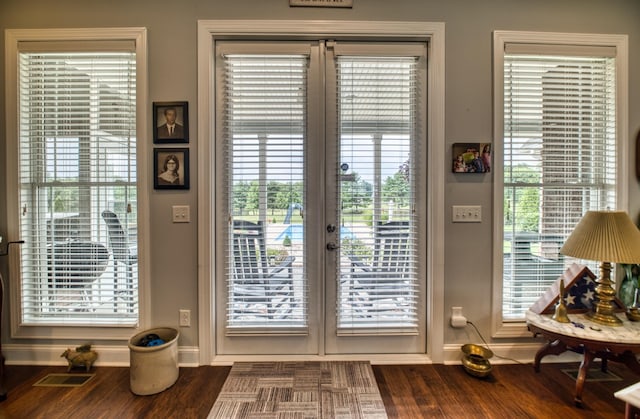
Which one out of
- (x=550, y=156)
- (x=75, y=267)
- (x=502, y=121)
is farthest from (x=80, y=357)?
(x=550, y=156)

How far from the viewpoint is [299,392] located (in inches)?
69.5

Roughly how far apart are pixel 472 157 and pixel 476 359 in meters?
1.42

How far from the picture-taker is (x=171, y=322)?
205 cm

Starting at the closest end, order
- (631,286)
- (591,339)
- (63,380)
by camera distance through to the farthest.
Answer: (591,339) → (63,380) → (631,286)

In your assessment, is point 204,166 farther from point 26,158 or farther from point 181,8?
point 26,158

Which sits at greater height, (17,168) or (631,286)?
(17,168)

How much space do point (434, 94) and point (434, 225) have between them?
951 millimetres

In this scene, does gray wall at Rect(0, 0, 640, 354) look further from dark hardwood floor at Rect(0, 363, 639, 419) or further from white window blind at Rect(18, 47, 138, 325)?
dark hardwood floor at Rect(0, 363, 639, 419)

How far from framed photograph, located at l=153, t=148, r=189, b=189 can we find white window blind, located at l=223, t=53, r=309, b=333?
30cm

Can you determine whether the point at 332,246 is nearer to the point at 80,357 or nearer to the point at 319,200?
the point at 319,200

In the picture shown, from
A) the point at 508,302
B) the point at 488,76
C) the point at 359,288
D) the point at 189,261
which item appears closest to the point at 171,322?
the point at 189,261

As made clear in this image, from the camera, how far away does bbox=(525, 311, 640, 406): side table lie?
160 cm

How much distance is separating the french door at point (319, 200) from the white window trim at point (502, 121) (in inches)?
20.7

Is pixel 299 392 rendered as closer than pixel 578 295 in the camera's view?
Yes
